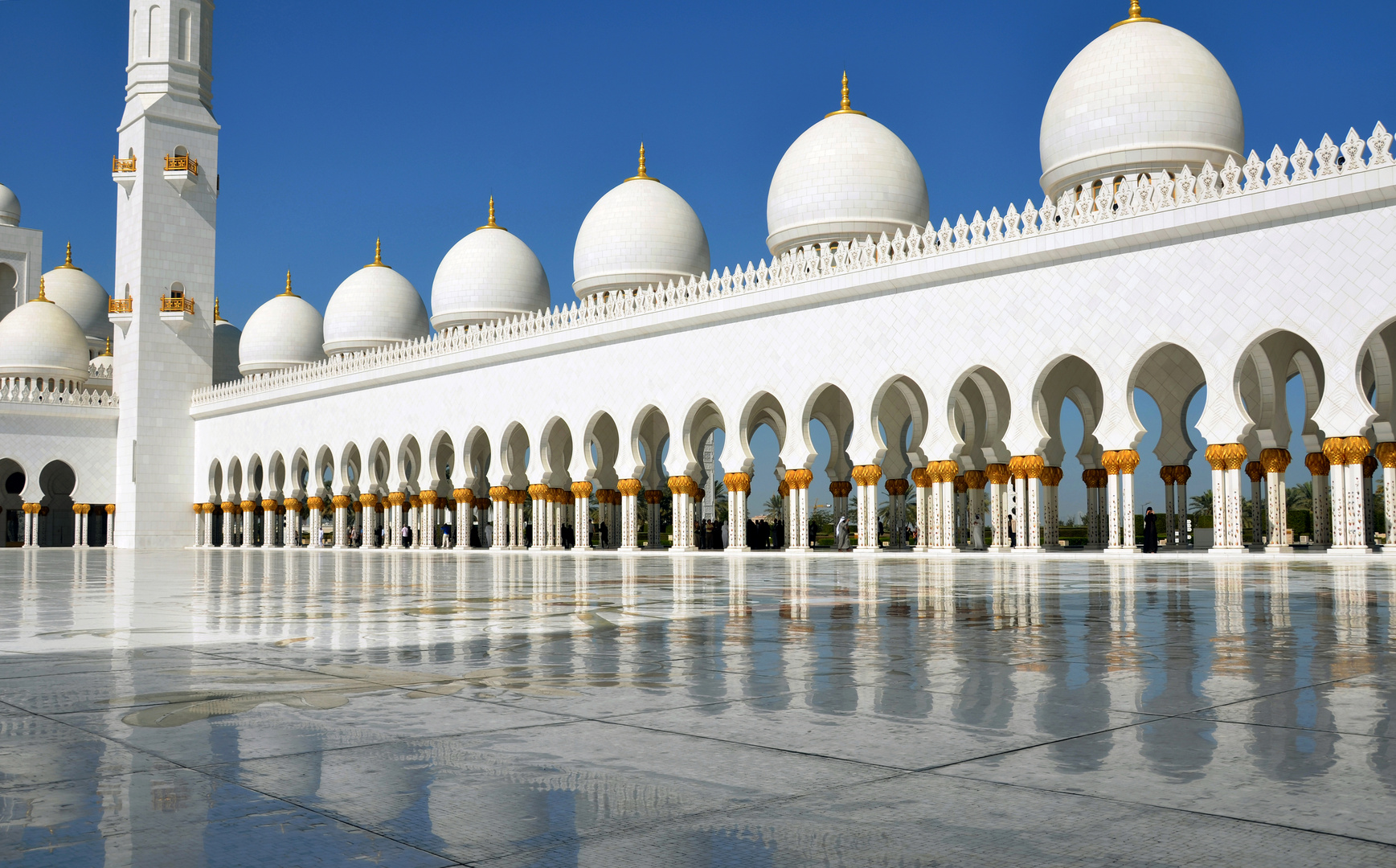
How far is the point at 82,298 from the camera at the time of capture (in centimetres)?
4281

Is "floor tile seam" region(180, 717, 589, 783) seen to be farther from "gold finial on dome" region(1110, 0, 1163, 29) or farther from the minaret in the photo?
the minaret

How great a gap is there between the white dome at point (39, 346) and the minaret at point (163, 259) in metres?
2.64

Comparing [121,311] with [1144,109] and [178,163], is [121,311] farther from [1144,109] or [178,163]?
[1144,109]

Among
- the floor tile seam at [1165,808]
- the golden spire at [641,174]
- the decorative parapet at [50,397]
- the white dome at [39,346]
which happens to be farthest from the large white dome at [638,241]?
the floor tile seam at [1165,808]

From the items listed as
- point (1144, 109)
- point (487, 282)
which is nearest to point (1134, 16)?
point (1144, 109)

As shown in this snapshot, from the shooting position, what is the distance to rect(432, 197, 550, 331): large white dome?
30.2 m

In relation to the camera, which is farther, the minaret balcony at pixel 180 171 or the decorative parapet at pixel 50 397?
the decorative parapet at pixel 50 397

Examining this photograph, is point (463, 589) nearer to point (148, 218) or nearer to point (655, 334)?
point (655, 334)

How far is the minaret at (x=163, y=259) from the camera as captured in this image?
32.4 meters

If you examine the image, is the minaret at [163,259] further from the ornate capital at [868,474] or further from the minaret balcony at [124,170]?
the ornate capital at [868,474]

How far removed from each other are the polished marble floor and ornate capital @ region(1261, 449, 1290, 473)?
13761 mm

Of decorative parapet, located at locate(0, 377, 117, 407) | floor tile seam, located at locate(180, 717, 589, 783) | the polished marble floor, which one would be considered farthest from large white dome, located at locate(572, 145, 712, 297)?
floor tile seam, located at locate(180, 717, 589, 783)

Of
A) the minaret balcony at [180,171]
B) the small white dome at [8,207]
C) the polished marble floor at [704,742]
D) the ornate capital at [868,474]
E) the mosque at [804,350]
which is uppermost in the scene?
the small white dome at [8,207]

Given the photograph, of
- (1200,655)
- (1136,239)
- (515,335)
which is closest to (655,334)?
(515,335)
